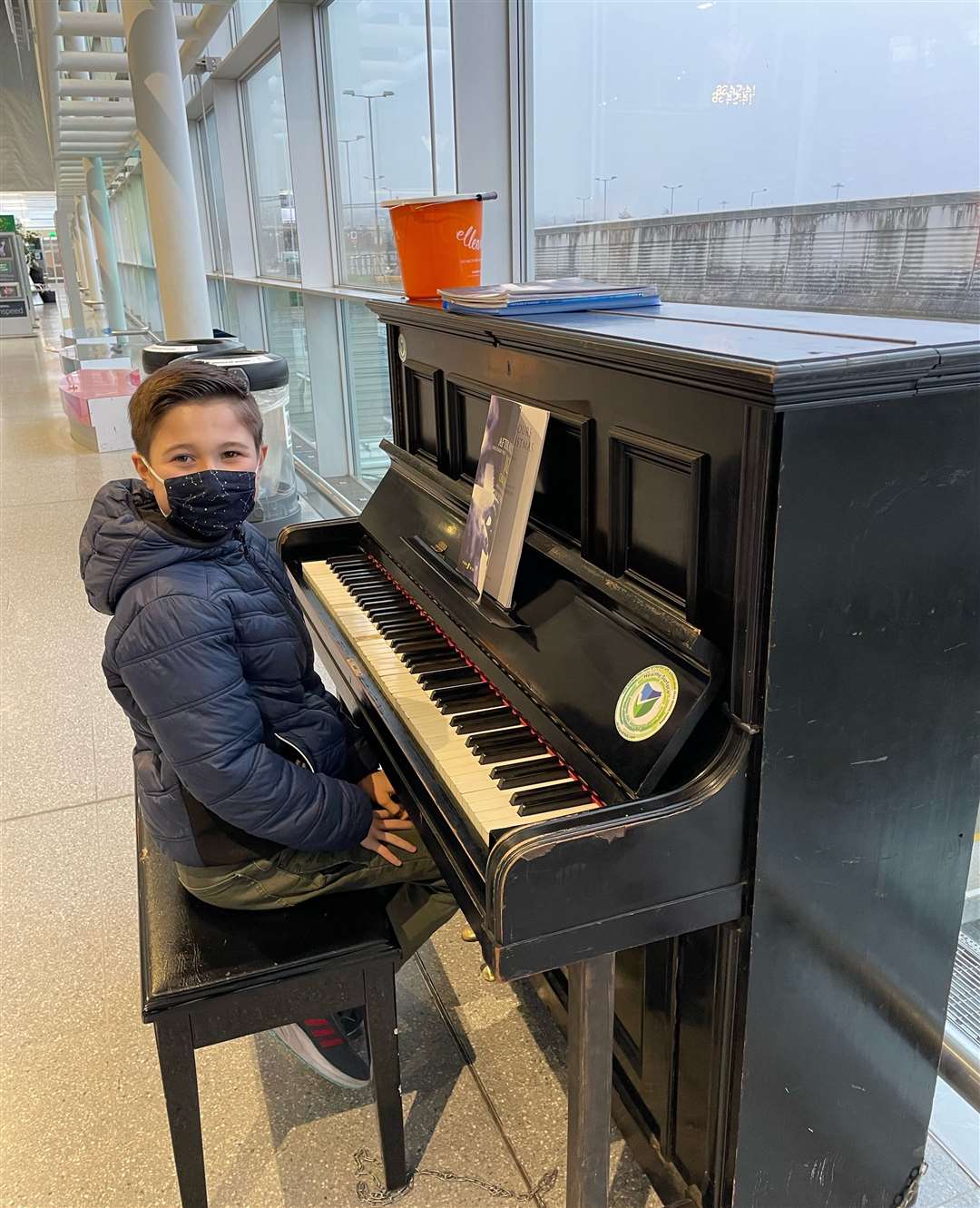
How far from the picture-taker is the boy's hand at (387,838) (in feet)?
4.81

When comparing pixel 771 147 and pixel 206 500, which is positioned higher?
pixel 771 147

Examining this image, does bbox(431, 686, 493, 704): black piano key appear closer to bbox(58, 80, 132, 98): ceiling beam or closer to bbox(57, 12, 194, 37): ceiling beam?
bbox(57, 12, 194, 37): ceiling beam

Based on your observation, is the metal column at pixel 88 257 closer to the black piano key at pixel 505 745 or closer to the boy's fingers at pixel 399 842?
the boy's fingers at pixel 399 842

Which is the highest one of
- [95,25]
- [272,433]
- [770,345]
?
[95,25]

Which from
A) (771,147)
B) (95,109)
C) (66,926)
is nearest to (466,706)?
(771,147)

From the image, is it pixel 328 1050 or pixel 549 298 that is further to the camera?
pixel 328 1050

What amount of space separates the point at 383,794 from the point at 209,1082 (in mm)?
694

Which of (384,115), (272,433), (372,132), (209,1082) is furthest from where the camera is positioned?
(272,433)

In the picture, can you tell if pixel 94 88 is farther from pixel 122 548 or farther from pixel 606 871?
pixel 606 871

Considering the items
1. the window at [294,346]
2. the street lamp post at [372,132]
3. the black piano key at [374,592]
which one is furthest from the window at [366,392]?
the black piano key at [374,592]

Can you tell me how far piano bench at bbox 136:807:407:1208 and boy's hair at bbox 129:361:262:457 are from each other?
2.35 ft

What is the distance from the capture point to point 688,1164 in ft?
4.46

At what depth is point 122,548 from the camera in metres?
1.34

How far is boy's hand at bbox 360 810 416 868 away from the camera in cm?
147
